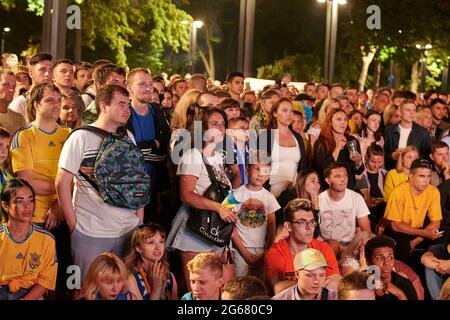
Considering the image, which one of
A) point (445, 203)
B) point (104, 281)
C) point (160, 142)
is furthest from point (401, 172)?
point (104, 281)

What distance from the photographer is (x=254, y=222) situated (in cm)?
867

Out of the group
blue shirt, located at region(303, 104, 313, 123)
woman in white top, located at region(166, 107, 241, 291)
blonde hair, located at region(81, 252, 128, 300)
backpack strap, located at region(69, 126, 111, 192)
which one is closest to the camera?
blonde hair, located at region(81, 252, 128, 300)

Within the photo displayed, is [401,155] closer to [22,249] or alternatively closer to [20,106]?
[20,106]

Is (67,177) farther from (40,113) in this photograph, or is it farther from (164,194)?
(164,194)

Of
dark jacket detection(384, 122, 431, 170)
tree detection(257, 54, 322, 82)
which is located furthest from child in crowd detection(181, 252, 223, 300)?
tree detection(257, 54, 322, 82)

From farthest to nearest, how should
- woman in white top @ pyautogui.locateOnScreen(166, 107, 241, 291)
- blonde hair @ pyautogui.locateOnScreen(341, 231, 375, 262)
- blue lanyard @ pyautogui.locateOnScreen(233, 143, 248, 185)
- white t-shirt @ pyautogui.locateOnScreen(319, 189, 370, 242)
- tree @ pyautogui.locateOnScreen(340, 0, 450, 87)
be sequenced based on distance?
tree @ pyautogui.locateOnScreen(340, 0, 450, 87)
white t-shirt @ pyautogui.locateOnScreen(319, 189, 370, 242)
blonde hair @ pyautogui.locateOnScreen(341, 231, 375, 262)
blue lanyard @ pyautogui.locateOnScreen(233, 143, 248, 185)
woman in white top @ pyautogui.locateOnScreen(166, 107, 241, 291)

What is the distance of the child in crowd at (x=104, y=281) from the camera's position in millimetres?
6801

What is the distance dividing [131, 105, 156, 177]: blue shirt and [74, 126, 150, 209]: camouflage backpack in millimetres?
1139

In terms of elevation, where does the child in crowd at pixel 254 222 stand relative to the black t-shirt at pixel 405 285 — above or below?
above

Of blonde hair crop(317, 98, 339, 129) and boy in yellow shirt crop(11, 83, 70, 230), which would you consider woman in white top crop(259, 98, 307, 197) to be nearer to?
blonde hair crop(317, 98, 339, 129)

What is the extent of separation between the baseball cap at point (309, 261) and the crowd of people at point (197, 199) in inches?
0.6

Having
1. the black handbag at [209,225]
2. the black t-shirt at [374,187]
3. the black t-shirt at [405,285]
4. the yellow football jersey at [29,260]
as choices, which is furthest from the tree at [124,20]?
the yellow football jersey at [29,260]

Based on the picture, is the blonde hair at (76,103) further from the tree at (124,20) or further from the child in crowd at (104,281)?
the tree at (124,20)

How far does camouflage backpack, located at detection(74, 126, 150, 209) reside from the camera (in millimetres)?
7039
